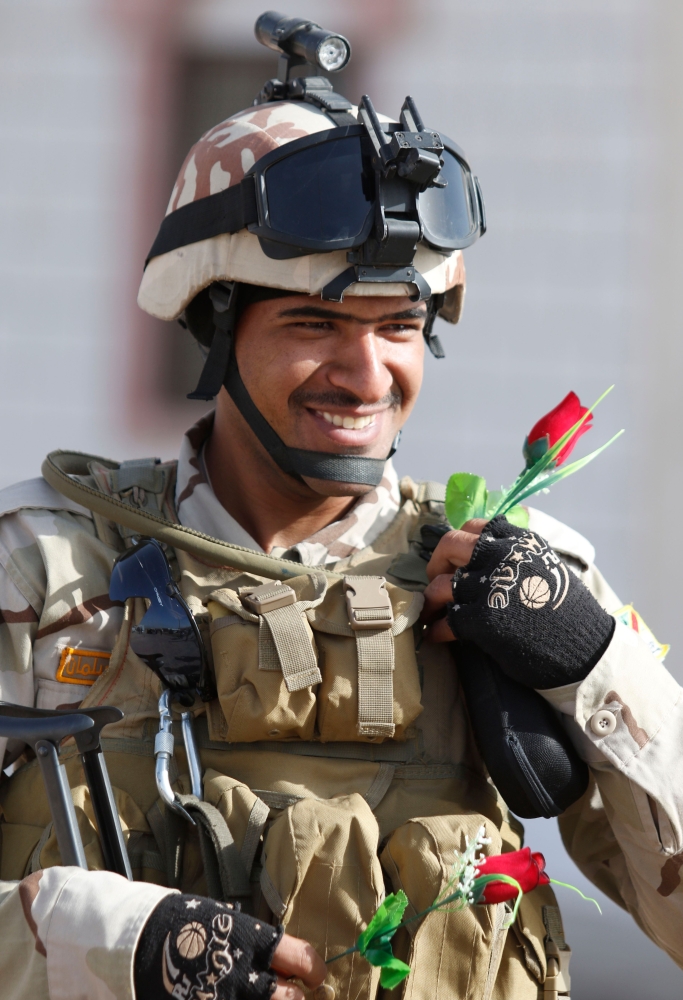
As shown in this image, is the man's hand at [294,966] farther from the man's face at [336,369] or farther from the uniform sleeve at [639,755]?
the man's face at [336,369]

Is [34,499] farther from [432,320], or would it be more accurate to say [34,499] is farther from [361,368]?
[432,320]

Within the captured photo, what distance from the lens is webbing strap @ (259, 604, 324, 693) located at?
75.8 inches

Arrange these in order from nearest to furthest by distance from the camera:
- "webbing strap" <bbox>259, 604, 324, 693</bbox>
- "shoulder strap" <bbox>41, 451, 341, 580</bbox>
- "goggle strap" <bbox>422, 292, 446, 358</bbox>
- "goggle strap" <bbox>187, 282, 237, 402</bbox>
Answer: "webbing strap" <bbox>259, 604, 324, 693</bbox> → "shoulder strap" <bbox>41, 451, 341, 580</bbox> → "goggle strap" <bbox>187, 282, 237, 402</bbox> → "goggle strap" <bbox>422, 292, 446, 358</bbox>

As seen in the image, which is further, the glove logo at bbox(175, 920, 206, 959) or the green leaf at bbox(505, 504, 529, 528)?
the green leaf at bbox(505, 504, 529, 528)

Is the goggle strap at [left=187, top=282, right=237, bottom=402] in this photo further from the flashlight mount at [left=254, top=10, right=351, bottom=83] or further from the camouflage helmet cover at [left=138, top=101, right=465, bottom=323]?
the flashlight mount at [left=254, top=10, right=351, bottom=83]

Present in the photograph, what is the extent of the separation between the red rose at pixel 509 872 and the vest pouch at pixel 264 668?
0.37 m

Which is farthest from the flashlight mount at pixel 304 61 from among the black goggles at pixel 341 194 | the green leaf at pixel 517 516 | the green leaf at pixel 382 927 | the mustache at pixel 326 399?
the green leaf at pixel 382 927

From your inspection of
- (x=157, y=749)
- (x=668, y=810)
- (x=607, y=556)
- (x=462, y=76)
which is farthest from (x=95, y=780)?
(x=462, y=76)

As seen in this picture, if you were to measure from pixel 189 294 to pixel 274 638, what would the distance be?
76 cm

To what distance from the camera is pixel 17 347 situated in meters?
5.32

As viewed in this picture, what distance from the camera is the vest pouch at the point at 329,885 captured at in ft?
5.73

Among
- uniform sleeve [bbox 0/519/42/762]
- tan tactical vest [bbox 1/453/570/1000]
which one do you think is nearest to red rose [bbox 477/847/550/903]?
tan tactical vest [bbox 1/453/570/1000]

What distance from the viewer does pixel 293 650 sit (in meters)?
1.94

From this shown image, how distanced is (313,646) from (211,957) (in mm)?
553
